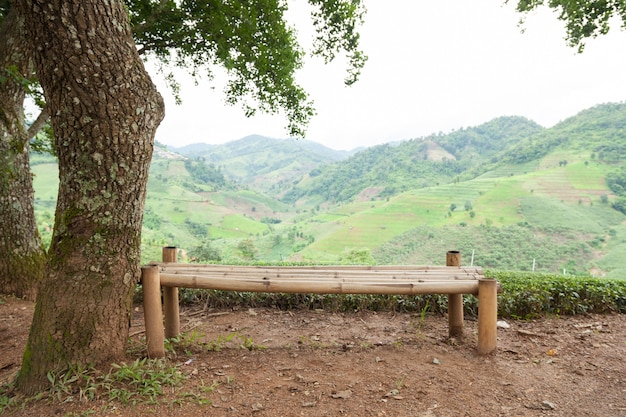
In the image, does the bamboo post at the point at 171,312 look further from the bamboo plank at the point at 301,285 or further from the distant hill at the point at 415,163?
the distant hill at the point at 415,163

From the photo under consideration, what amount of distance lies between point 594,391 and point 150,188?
2259 inches

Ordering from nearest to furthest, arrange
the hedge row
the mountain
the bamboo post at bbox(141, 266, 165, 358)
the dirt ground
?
1. the dirt ground
2. the bamboo post at bbox(141, 266, 165, 358)
3. the hedge row
4. the mountain

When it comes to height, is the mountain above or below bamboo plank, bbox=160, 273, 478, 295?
above

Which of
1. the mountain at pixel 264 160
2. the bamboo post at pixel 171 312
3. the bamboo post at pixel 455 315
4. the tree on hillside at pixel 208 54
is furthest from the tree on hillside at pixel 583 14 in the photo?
the mountain at pixel 264 160

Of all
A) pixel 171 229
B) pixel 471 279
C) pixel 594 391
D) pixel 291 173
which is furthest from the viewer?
pixel 291 173

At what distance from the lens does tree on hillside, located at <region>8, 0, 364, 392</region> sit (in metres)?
2.16

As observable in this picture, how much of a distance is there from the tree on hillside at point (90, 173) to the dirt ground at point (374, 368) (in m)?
0.42

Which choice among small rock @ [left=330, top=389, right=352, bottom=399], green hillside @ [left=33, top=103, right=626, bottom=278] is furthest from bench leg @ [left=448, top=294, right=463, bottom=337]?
green hillside @ [left=33, top=103, right=626, bottom=278]

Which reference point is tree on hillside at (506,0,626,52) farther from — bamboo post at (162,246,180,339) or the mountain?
the mountain

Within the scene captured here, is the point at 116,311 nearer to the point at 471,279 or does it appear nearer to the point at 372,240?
the point at 471,279

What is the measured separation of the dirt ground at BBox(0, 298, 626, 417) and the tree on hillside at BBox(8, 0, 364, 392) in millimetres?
416

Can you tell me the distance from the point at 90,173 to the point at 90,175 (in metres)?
0.01

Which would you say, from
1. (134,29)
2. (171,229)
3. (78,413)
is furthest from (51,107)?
(171,229)

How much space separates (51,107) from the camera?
2275mm
